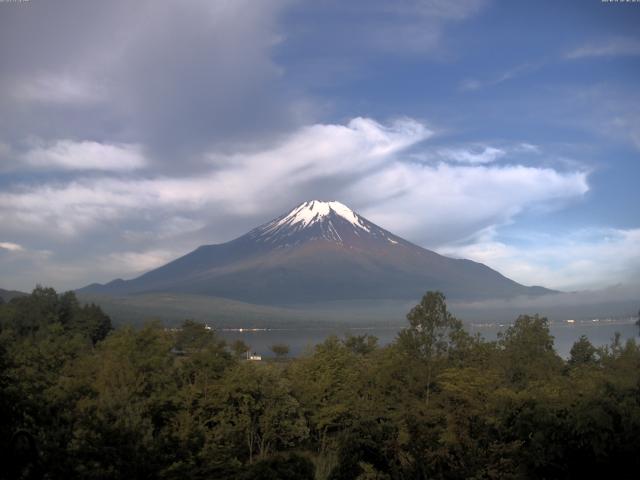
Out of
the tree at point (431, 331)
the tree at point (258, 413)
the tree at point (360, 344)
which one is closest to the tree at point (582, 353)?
the tree at point (431, 331)

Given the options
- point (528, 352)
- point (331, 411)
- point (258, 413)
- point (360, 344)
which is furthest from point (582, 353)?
point (258, 413)

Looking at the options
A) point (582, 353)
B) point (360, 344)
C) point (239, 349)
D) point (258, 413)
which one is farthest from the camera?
point (360, 344)

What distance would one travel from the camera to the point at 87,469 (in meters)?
11.0

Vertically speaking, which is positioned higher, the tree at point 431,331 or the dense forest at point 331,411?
the tree at point 431,331

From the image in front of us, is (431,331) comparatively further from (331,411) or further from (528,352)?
(528,352)

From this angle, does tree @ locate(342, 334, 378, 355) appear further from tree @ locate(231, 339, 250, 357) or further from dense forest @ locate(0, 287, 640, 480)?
dense forest @ locate(0, 287, 640, 480)

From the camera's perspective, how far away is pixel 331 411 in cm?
2764

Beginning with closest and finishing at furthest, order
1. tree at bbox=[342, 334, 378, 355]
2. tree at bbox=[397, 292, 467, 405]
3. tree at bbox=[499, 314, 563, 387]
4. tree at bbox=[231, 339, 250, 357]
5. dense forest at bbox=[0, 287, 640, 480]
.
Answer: dense forest at bbox=[0, 287, 640, 480] < tree at bbox=[397, 292, 467, 405] < tree at bbox=[231, 339, 250, 357] < tree at bbox=[499, 314, 563, 387] < tree at bbox=[342, 334, 378, 355]

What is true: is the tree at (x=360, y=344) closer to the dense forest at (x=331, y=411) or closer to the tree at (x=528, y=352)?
the tree at (x=528, y=352)

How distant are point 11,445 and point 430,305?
2770 centimetres

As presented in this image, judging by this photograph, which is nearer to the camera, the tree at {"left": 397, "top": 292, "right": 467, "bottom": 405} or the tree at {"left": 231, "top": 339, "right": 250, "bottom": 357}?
the tree at {"left": 397, "top": 292, "right": 467, "bottom": 405}

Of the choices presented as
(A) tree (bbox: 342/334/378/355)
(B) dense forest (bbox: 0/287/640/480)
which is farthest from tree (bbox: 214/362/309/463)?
(A) tree (bbox: 342/334/378/355)

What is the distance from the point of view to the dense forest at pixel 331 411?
12.1 meters

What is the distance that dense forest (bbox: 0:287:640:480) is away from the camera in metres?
12.1
